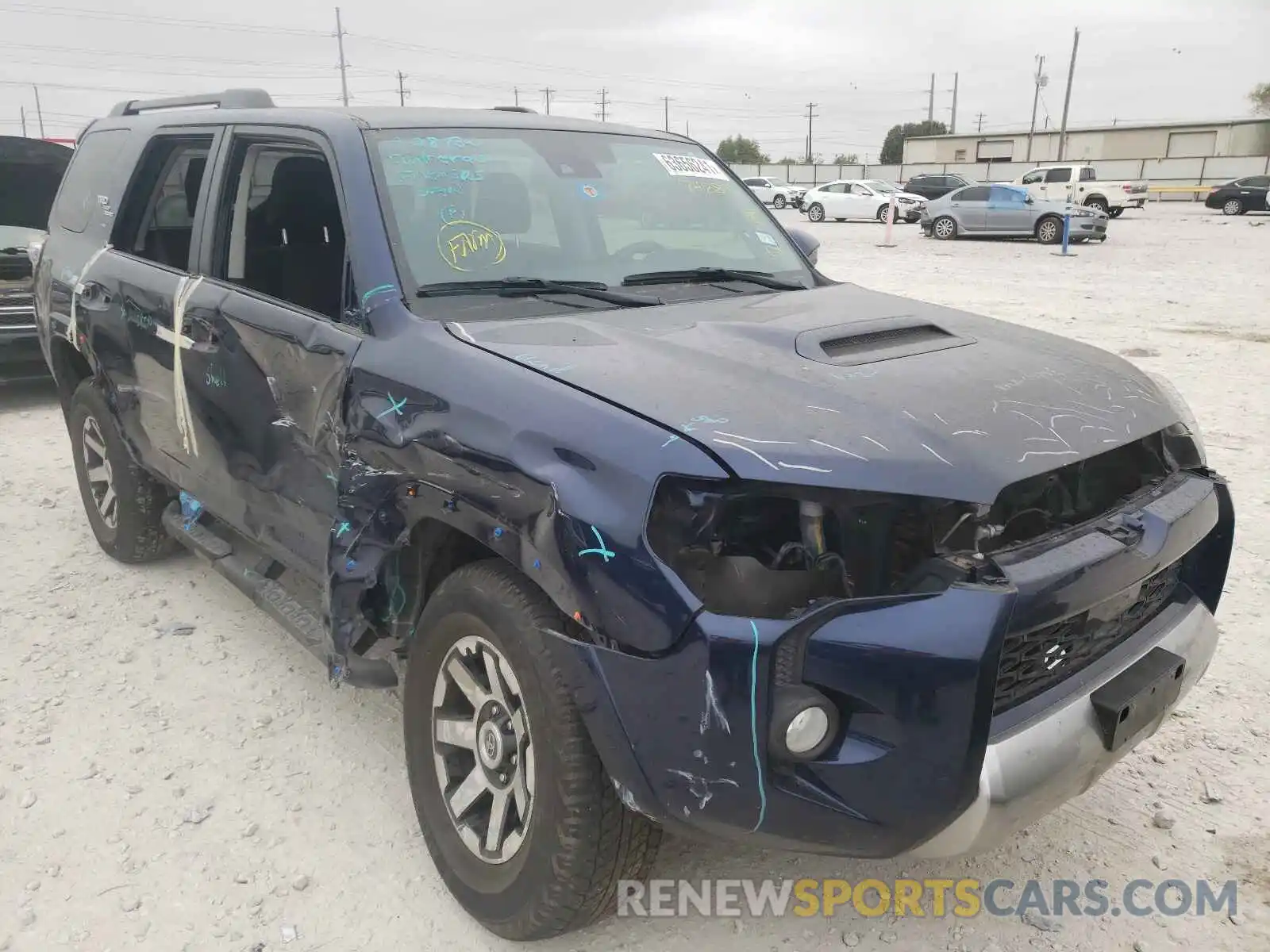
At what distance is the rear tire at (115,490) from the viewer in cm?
442

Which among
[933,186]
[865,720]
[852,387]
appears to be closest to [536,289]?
[852,387]

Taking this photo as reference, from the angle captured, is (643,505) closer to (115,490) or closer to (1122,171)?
(115,490)

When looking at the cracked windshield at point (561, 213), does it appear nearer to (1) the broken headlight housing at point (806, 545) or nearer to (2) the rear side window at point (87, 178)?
(1) the broken headlight housing at point (806, 545)

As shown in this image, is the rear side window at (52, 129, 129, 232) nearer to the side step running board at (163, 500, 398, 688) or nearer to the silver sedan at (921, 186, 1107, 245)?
the side step running board at (163, 500, 398, 688)

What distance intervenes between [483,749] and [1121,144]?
2799 inches

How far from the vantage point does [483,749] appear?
235 cm

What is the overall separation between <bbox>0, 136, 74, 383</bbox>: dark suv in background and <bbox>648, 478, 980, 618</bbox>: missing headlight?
6.85m

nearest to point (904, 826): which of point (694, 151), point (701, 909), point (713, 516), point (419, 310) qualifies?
point (713, 516)

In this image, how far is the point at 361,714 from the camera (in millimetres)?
3449

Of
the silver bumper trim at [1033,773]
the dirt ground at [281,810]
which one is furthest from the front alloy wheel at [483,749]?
the silver bumper trim at [1033,773]

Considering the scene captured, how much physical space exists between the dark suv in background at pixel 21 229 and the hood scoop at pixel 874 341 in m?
6.61

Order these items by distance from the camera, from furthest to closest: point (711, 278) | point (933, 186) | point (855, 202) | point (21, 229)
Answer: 1. point (933, 186)
2. point (855, 202)
3. point (21, 229)
4. point (711, 278)

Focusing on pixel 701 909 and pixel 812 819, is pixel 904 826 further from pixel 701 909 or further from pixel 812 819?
pixel 701 909

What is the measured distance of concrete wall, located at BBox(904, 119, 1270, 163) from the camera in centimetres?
5738
